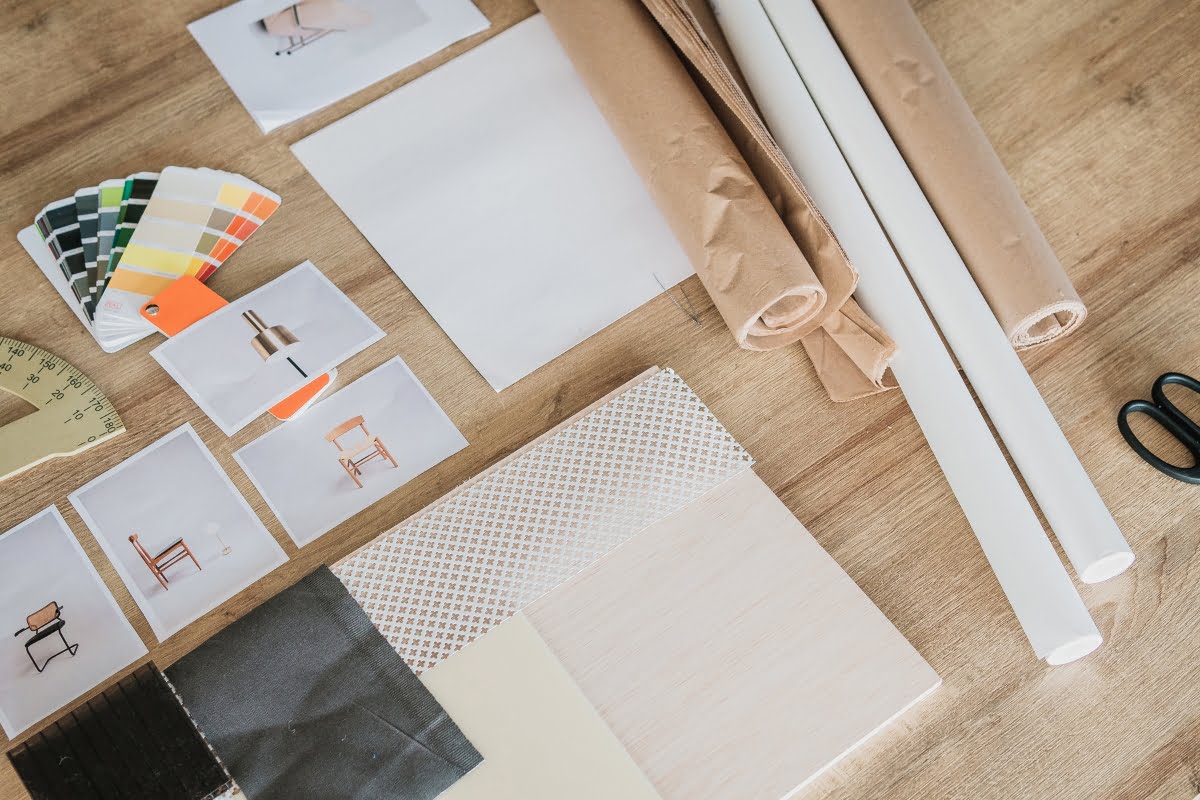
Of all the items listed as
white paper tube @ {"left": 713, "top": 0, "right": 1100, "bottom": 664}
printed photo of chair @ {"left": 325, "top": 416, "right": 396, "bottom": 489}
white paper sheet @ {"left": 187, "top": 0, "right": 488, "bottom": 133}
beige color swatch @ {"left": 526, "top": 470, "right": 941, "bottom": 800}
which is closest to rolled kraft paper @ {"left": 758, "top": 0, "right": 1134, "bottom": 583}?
white paper tube @ {"left": 713, "top": 0, "right": 1100, "bottom": 664}

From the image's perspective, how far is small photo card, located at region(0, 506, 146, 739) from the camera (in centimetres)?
A: 67

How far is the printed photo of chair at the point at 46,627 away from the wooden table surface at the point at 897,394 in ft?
0.14

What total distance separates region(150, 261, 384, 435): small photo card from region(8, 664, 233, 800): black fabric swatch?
215mm

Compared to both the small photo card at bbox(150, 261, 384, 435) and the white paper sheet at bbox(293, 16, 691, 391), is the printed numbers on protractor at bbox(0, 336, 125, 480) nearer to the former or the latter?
the small photo card at bbox(150, 261, 384, 435)

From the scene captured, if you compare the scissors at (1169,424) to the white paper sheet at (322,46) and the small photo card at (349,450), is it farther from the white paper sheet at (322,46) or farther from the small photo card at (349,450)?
the white paper sheet at (322,46)

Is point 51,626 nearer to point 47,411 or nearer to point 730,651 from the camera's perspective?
point 47,411

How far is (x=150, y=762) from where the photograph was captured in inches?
24.5

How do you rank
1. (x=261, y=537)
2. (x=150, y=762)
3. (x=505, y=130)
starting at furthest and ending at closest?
(x=505, y=130), (x=261, y=537), (x=150, y=762)

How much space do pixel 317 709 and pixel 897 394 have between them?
1.69 ft

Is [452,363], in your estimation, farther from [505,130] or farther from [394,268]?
[505,130]

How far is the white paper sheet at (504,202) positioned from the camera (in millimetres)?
813

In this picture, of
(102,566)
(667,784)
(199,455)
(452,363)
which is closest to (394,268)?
(452,363)

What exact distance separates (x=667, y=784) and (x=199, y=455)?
43cm

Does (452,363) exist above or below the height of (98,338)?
below
